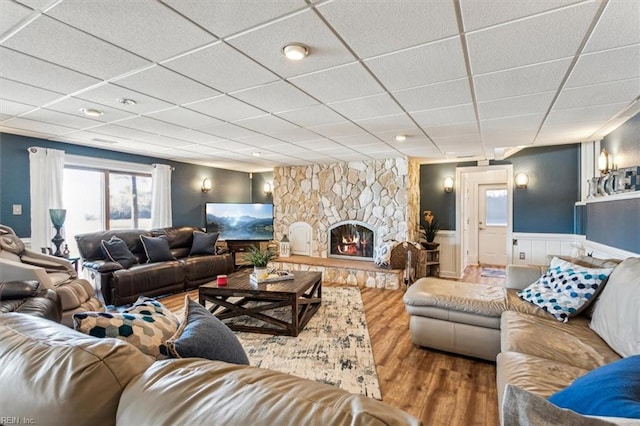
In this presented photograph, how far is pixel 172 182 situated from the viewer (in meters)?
5.95

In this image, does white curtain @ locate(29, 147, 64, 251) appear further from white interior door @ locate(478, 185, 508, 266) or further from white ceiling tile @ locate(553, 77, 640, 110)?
white interior door @ locate(478, 185, 508, 266)

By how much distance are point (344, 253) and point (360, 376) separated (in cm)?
379

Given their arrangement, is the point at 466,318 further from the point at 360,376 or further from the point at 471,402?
the point at 360,376

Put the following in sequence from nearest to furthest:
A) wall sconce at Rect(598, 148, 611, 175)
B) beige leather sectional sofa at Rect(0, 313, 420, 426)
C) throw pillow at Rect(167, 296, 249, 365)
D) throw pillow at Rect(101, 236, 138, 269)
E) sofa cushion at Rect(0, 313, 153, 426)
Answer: beige leather sectional sofa at Rect(0, 313, 420, 426) → sofa cushion at Rect(0, 313, 153, 426) → throw pillow at Rect(167, 296, 249, 365) → wall sconce at Rect(598, 148, 611, 175) → throw pillow at Rect(101, 236, 138, 269)

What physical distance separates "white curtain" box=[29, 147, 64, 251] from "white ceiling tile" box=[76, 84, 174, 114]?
7.20 ft

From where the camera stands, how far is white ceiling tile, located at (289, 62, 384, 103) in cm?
207

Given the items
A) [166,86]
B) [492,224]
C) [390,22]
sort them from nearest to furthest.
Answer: [390,22]
[166,86]
[492,224]

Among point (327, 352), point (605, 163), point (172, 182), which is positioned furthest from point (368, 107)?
point (172, 182)

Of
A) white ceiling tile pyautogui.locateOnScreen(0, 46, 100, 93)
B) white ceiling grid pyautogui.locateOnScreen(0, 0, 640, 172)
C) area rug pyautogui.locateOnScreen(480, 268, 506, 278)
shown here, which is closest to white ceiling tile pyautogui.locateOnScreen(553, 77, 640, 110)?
white ceiling grid pyautogui.locateOnScreen(0, 0, 640, 172)

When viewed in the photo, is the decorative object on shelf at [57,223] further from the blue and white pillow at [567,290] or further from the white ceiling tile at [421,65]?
the blue and white pillow at [567,290]

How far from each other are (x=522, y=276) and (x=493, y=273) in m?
3.72

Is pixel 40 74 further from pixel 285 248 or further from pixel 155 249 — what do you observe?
pixel 285 248

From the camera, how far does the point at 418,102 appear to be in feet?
8.72

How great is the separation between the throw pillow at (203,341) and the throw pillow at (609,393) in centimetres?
113
